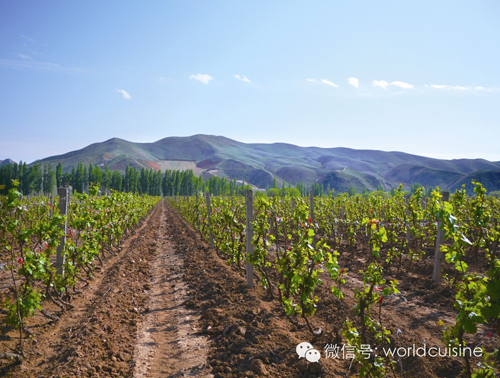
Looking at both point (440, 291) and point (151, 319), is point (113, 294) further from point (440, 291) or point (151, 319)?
point (440, 291)

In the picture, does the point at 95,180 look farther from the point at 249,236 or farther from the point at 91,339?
the point at 91,339

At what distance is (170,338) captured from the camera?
4902 millimetres

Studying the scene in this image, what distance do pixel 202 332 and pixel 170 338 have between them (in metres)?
0.53

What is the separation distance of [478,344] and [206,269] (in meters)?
6.23

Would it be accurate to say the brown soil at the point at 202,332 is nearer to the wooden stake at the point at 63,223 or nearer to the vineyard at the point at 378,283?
the vineyard at the point at 378,283

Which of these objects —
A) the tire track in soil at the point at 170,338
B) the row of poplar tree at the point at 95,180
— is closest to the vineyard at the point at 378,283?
the tire track in soil at the point at 170,338

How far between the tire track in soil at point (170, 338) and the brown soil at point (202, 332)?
0.05 feet

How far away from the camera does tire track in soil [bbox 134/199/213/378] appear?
3.99m

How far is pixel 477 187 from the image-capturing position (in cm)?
503

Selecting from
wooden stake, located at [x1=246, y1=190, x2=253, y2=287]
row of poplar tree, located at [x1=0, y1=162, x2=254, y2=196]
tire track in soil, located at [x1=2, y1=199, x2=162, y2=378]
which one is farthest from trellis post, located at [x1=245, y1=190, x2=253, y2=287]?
row of poplar tree, located at [x1=0, y1=162, x2=254, y2=196]

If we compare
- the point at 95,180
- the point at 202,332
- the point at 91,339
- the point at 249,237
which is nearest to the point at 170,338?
the point at 202,332

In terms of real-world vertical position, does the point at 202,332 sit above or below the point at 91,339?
below

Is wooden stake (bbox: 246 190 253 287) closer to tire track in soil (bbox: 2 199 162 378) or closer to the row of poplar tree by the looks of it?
tire track in soil (bbox: 2 199 162 378)

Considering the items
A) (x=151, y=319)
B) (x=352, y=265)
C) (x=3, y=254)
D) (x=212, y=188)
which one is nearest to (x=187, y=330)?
(x=151, y=319)
